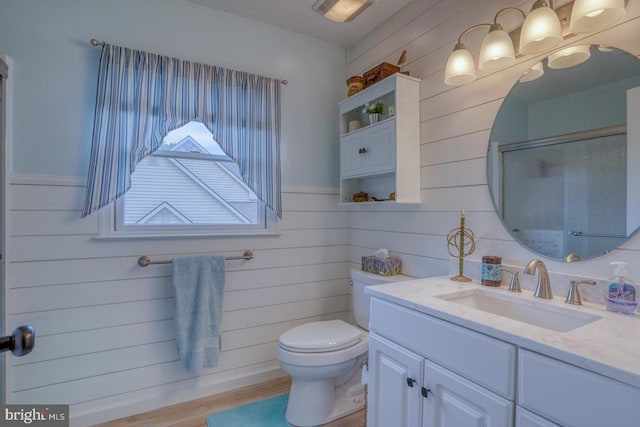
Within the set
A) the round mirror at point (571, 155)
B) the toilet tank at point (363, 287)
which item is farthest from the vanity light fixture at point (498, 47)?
the toilet tank at point (363, 287)

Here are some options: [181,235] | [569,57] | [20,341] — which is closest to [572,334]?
[569,57]

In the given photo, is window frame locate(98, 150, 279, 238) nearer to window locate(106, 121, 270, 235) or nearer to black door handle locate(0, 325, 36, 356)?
window locate(106, 121, 270, 235)

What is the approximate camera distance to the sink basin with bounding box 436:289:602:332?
3.76 feet

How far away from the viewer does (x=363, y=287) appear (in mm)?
2119

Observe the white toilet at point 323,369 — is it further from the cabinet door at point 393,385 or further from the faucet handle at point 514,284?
the faucet handle at point 514,284

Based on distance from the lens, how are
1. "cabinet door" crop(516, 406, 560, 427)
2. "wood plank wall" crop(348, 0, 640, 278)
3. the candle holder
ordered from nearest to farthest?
1. "cabinet door" crop(516, 406, 560, 427)
2. "wood plank wall" crop(348, 0, 640, 278)
3. the candle holder

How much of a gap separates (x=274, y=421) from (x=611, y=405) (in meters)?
1.61

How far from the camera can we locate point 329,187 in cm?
253

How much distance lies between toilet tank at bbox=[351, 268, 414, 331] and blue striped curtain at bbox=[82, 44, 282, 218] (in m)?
0.67

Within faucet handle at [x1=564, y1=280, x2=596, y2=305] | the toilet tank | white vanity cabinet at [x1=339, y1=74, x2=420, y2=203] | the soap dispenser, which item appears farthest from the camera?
the toilet tank

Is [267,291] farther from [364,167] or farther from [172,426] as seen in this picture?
[364,167]

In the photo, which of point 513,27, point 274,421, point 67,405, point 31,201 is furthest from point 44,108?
point 513,27

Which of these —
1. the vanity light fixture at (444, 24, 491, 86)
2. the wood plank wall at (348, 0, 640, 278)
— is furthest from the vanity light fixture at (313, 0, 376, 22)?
the vanity light fixture at (444, 24, 491, 86)

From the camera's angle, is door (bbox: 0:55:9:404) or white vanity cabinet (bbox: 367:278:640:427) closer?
white vanity cabinet (bbox: 367:278:640:427)
